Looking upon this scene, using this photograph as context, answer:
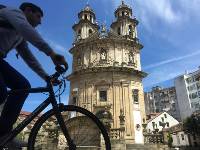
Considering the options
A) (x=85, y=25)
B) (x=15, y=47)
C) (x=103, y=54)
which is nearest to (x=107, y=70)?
(x=103, y=54)

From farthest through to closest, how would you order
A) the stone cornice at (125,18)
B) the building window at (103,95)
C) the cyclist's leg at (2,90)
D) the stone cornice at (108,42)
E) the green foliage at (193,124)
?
the green foliage at (193,124)
the stone cornice at (125,18)
the stone cornice at (108,42)
the building window at (103,95)
the cyclist's leg at (2,90)

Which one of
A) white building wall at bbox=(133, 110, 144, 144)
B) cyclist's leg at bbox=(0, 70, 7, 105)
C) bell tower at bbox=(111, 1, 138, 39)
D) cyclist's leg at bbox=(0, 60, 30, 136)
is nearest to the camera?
cyclist's leg at bbox=(0, 70, 7, 105)

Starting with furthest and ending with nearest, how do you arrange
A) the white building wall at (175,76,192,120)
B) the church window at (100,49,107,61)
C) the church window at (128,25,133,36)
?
the white building wall at (175,76,192,120)
the church window at (128,25,133,36)
the church window at (100,49,107,61)

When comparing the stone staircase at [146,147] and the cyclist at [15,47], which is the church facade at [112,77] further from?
the cyclist at [15,47]

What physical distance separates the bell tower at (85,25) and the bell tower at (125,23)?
3.20 m

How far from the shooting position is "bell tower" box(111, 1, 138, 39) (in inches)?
1661

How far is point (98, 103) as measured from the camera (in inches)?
1451

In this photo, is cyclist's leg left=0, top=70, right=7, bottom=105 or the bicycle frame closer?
cyclist's leg left=0, top=70, right=7, bottom=105

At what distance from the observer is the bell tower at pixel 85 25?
142 feet

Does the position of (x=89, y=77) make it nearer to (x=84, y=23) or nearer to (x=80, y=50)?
(x=80, y=50)

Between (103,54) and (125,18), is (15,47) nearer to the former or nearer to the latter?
(103,54)

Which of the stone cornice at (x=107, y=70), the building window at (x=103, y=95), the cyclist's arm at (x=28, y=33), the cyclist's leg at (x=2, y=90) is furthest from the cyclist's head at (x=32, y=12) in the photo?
the stone cornice at (x=107, y=70)

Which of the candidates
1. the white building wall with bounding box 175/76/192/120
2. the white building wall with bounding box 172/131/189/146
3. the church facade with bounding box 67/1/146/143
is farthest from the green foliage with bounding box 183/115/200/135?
the white building wall with bounding box 175/76/192/120

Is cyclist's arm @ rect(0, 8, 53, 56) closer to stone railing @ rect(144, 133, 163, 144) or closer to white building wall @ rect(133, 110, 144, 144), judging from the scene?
stone railing @ rect(144, 133, 163, 144)
